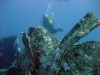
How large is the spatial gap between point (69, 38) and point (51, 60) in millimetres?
573

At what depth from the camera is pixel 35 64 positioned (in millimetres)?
3461

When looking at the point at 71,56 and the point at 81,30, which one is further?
the point at 71,56

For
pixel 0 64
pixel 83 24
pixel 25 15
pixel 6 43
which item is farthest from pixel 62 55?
pixel 25 15

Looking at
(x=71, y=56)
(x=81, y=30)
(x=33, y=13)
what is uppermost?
(x=33, y=13)

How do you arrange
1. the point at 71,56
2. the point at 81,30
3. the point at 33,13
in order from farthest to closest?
the point at 33,13 < the point at 71,56 < the point at 81,30

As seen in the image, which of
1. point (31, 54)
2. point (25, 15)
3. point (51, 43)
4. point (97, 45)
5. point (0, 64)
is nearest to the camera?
point (97, 45)

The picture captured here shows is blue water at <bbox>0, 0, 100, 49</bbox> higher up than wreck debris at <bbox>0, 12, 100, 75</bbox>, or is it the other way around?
blue water at <bbox>0, 0, 100, 49</bbox>

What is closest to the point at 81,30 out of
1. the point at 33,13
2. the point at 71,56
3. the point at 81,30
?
the point at 81,30

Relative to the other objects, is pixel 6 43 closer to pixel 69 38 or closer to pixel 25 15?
pixel 69 38

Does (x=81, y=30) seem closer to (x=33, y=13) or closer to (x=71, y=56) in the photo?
(x=71, y=56)

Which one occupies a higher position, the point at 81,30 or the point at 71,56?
the point at 81,30

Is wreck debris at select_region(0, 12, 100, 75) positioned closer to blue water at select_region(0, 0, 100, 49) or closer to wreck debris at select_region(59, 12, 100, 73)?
wreck debris at select_region(59, 12, 100, 73)

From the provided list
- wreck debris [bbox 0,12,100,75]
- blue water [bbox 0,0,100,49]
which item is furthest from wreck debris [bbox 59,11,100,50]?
blue water [bbox 0,0,100,49]

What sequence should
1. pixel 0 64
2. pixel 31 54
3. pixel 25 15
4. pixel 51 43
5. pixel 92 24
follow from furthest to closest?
pixel 25 15 < pixel 0 64 < pixel 51 43 < pixel 31 54 < pixel 92 24
